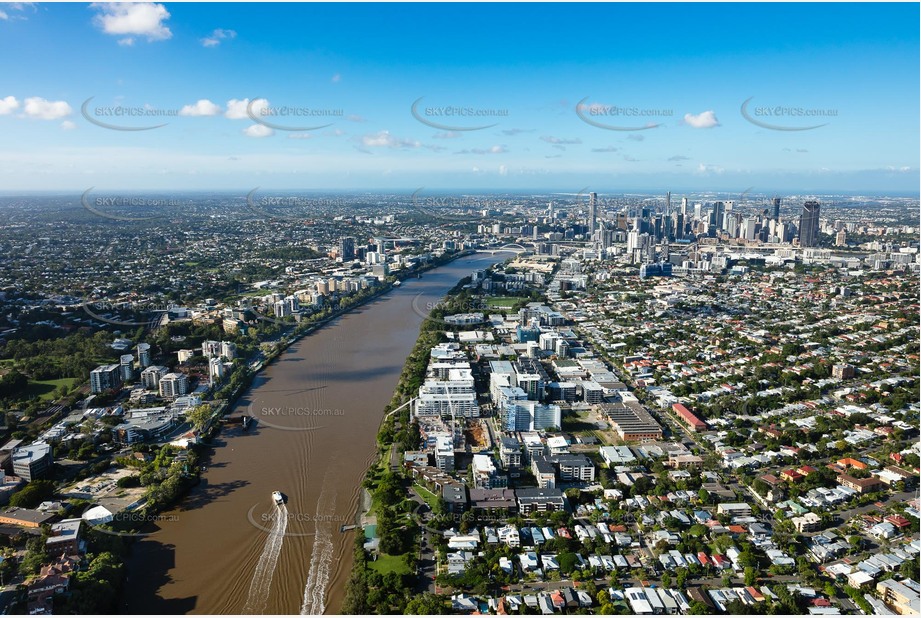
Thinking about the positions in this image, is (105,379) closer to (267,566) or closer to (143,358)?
(143,358)

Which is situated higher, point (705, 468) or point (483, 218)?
point (483, 218)

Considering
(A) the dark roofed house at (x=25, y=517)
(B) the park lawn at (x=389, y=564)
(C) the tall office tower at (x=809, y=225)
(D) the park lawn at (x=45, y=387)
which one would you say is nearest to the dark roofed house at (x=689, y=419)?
(B) the park lawn at (x=389, y=564)

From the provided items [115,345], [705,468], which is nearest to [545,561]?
[705,468]

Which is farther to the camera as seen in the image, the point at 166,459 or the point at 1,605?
the point at 166,459

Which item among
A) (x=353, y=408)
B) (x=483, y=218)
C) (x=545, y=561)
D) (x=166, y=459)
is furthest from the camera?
(x=483, y=218)

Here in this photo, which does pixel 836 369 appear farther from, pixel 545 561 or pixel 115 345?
pixel 115 345

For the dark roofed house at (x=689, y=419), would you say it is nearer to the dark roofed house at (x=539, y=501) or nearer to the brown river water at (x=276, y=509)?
the dark roofed house at (x=539, y=501)

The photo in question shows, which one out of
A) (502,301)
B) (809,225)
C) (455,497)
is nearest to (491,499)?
(455,497)
